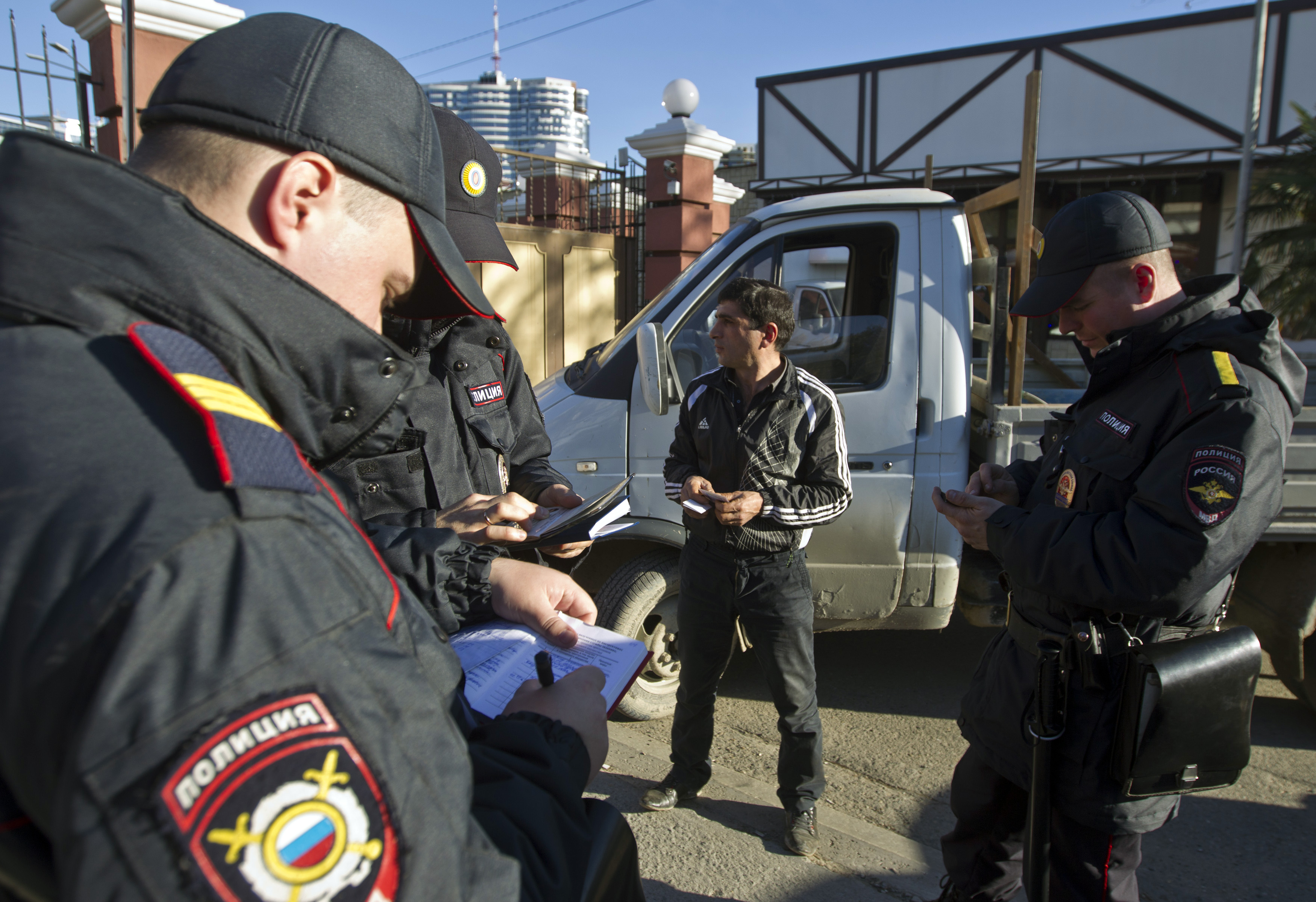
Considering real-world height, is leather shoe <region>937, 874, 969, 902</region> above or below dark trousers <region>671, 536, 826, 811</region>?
below

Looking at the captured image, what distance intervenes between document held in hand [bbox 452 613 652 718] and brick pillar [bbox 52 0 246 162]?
5.03m

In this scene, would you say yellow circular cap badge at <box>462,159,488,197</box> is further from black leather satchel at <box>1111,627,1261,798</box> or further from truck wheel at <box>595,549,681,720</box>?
black leather satchel at <box>1111,627,1261,798</box>

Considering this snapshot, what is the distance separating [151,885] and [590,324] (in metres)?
9.19

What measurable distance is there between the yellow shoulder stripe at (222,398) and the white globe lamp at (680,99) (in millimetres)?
8614

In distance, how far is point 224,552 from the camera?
59 centimetres

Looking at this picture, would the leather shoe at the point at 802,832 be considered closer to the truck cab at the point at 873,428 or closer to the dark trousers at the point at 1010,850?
the dark trousers at the point at 1010,850

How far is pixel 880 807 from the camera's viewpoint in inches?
118

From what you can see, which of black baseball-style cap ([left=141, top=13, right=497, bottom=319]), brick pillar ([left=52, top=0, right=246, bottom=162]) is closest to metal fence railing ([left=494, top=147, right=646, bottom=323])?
brick pillar ([left=52, top=0, right=246, bottom=162])

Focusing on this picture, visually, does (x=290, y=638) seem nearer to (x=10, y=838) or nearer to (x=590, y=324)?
(x=10, y=838)

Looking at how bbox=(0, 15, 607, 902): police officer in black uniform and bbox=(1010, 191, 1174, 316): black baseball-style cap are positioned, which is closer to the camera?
bbox=(0, 15, 607, 902): police officer in black uniform

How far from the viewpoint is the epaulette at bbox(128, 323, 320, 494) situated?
62cm

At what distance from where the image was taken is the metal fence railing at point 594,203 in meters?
9.85

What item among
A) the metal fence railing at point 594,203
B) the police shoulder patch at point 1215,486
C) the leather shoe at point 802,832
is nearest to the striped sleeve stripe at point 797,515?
the leather shoe at point 802,832

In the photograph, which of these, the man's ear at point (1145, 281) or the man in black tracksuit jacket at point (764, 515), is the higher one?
the man's ear at point (1145, 281)
